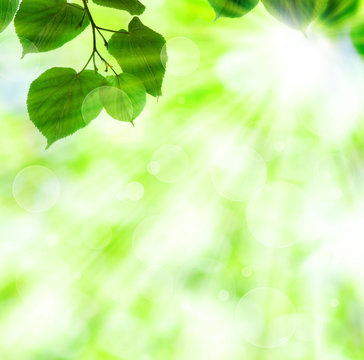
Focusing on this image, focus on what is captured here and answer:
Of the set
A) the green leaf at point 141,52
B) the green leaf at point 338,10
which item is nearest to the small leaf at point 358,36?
the green leaf at point 338,10

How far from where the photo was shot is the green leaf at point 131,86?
272 mm

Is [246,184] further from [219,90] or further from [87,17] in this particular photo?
[87,17]

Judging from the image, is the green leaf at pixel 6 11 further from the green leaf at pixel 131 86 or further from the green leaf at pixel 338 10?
the green leaf at pixel 338 10

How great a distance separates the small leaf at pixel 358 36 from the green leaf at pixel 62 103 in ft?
0.58

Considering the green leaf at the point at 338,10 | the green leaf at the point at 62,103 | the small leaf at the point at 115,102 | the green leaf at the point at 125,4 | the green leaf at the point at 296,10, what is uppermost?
the green leaf at the point at 338,10

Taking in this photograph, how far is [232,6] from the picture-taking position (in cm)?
24

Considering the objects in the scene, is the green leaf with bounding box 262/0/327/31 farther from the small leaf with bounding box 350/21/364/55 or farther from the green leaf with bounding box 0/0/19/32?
the green leaf with bounding box 0/0/19/32

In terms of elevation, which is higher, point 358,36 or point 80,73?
point 358,36

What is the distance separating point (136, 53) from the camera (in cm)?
28

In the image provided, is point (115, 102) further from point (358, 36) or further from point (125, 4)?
point (358, 36)

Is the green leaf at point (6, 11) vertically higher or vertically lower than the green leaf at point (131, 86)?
higher

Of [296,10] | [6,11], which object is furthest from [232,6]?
[6,11]

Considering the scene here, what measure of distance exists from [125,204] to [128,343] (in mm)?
1508

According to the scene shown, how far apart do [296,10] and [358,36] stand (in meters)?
0.05
